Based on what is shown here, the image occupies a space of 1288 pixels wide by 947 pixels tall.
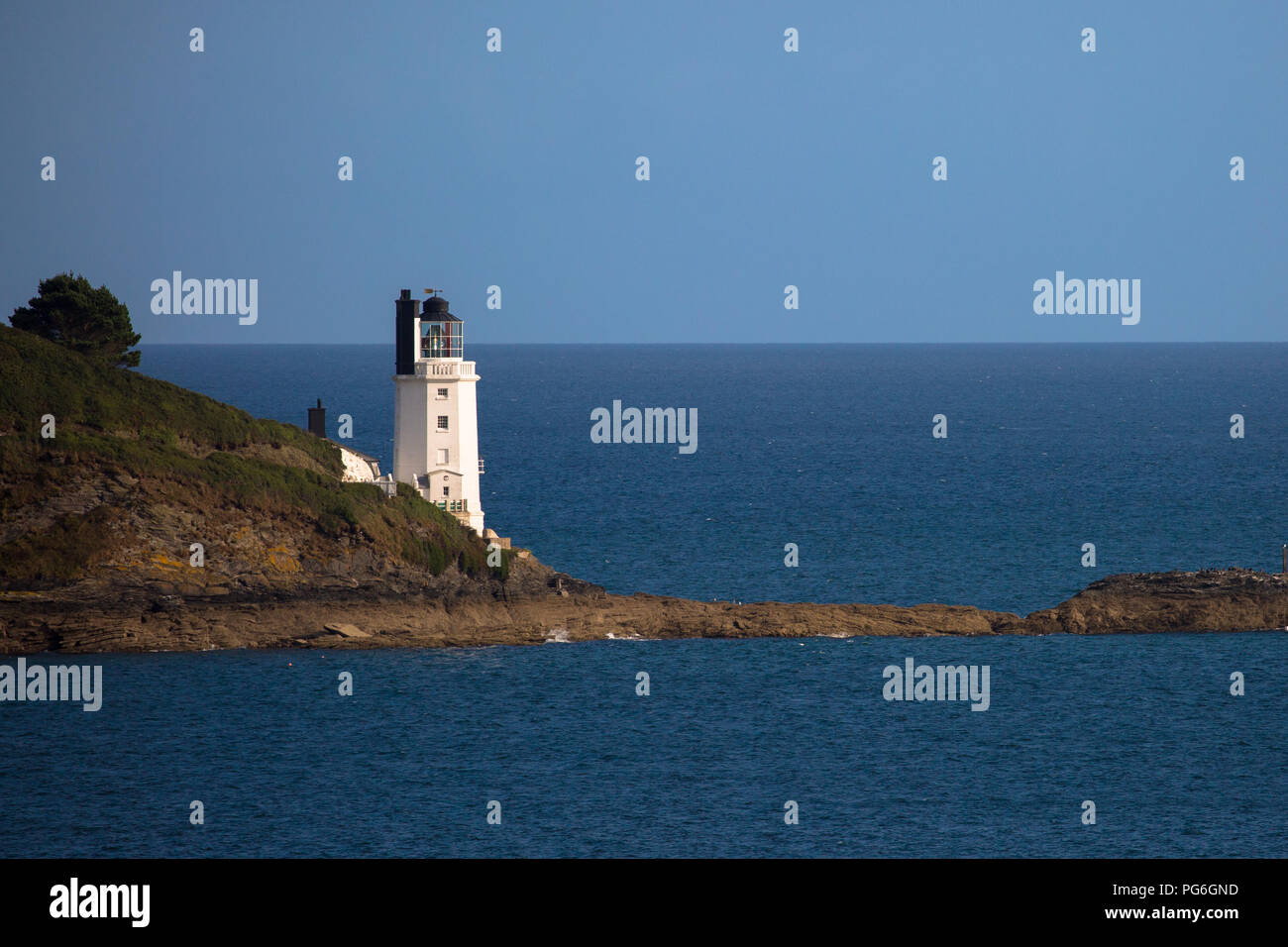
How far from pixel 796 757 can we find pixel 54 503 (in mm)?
26991

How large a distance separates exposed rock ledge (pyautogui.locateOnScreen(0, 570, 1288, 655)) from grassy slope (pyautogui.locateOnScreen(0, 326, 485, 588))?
5.39ft

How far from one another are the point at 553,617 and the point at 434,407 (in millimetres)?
9712

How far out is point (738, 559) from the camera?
261ft

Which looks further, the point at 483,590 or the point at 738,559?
the point at 738,559

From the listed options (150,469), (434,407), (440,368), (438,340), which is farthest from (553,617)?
(150,469)

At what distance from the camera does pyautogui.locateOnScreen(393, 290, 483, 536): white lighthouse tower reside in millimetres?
60938

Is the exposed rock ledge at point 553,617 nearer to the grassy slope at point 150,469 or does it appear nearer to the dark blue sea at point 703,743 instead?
the dark blue sea at point 703,743

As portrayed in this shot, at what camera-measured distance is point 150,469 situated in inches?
2205

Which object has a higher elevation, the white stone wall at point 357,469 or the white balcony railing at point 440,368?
the white balcony railing at point 440,368

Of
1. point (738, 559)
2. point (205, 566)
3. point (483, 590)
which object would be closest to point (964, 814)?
point (483, 590)

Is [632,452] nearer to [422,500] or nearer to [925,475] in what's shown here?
[925,475]

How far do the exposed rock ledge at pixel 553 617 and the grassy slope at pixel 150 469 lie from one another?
1644 mm

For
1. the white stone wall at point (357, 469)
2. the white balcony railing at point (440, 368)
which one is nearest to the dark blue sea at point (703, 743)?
the white stone wall at point (357, 469)

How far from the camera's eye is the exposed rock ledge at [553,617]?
5238 centimetres
